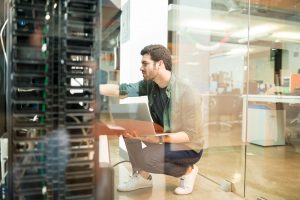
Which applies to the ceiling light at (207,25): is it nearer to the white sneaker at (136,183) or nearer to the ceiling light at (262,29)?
the ceiling light at (262,29)

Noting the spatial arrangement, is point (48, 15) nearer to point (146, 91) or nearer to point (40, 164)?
point (40, 164)

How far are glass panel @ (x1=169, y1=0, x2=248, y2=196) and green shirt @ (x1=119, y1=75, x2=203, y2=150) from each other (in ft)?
1.59

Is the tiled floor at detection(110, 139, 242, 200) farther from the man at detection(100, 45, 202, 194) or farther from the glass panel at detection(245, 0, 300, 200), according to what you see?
the glass panel at detection(245, 0, 300, 200)

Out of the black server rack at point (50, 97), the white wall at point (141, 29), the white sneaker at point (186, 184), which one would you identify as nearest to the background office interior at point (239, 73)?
the white wall at point (141, 29)

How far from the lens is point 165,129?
55.8 inches

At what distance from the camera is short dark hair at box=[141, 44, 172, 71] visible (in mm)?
1469

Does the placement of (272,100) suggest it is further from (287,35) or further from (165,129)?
(165,129)

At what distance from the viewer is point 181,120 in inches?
55.1

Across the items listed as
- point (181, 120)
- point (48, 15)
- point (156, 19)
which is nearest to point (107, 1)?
point (48, 15)

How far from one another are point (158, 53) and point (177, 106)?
1.09 feet

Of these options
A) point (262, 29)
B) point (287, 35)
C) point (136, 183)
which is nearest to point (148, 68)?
point (136, 183)

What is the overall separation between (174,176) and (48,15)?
1299 millimetres

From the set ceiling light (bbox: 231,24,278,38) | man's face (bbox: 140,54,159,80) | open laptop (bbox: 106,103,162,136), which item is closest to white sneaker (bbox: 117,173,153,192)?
open laptop (bbox: 106,103,162,136)

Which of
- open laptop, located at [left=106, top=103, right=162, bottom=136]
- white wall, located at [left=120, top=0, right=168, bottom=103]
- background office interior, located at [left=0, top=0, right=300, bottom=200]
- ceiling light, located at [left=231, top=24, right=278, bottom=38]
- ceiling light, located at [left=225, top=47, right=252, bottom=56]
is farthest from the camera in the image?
ceiling light, located at [left=231, top=24, right=278, bottom=38]
